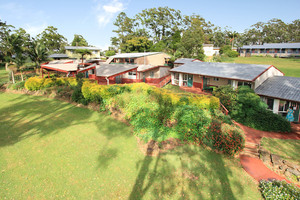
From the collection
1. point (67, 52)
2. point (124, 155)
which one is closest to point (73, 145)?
point (124, 155)

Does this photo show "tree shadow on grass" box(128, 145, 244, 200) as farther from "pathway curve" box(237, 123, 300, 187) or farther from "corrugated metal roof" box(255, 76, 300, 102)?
"corrugated metal roof" box(255, 76, 300, 102)

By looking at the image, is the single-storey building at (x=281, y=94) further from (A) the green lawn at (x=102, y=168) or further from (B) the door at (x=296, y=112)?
(A) the green lawn at (x=102, y=168)

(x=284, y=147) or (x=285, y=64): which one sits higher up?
(x=285, y=64)

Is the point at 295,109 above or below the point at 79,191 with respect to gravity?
above

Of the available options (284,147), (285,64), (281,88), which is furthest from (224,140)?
(285,64)

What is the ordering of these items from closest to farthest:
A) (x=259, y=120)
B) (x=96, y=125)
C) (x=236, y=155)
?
(x=236, y=155) → (x=96, y=125) → (x=259, y=120)

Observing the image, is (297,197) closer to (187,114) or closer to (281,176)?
(281,176)

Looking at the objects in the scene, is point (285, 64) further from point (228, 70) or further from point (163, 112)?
point (163, 112)

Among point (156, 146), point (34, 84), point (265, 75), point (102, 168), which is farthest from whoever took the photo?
point (34, 84)
